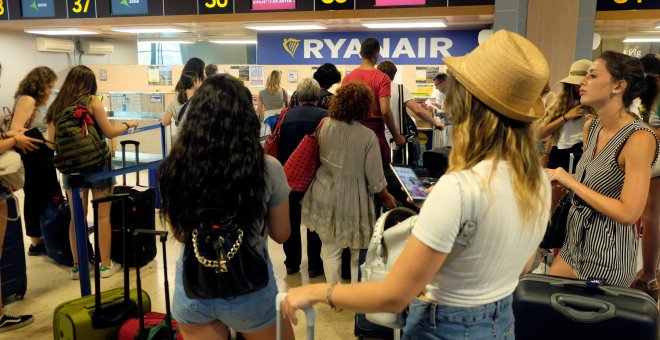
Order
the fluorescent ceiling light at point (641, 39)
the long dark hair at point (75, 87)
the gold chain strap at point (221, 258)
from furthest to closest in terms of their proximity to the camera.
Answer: the fluorescent ceiling light at point (641, 39) < the long dark hair at point (75, 87) < the gold chain strap at point (221, 258)

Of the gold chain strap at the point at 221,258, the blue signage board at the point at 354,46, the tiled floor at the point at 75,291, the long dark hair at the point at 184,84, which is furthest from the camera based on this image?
the blue signage board at the point at 354,46

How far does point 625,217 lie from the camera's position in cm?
192

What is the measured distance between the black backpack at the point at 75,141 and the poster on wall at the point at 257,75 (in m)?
4.87

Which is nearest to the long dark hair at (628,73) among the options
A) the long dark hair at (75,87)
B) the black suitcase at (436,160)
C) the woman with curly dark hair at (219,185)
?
the woman with curly dark hair at (219,185)

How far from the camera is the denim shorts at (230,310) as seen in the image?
1.75 m

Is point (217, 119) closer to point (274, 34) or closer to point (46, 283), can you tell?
point (46, 283)

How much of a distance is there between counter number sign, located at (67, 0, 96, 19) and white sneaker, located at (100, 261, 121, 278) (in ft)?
11.8

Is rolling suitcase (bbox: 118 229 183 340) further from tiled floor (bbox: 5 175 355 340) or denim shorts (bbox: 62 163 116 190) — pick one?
denim shorts (bbox: 62 163 116 190)

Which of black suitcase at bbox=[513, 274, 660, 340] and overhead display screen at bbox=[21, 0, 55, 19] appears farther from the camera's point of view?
overhead display screen at bbox=[21, 0, 55, 19]

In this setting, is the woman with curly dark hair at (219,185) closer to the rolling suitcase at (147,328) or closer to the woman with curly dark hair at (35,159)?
the rolling suitcase at (147,328)

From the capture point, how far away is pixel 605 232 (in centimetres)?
210

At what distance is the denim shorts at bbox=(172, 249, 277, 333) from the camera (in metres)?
1.75

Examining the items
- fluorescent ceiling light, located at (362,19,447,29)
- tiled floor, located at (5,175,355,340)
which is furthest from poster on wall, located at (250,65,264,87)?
tiled floor, located at (5,175,355,340)

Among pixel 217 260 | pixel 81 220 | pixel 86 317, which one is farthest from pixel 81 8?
pixel 217 260
